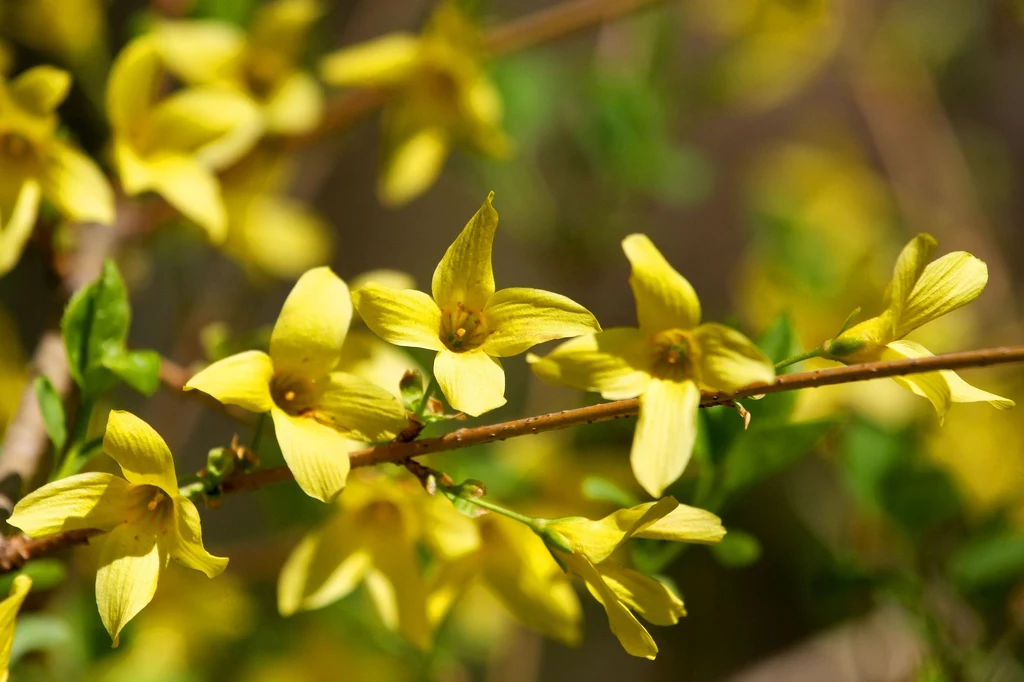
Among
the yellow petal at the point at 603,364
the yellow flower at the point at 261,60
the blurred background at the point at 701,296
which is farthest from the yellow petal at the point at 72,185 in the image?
the yellow petal at the point at 603,364

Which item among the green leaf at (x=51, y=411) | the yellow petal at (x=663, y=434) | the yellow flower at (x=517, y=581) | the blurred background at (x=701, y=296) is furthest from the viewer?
the blurred background at (x=701, y=296)

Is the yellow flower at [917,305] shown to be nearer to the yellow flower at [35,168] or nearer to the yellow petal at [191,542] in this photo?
the yellow petal at [191,542]

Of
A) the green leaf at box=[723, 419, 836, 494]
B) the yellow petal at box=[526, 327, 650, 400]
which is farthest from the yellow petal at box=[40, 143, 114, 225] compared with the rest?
the green leaf at box=[723, 419, 836, 494]

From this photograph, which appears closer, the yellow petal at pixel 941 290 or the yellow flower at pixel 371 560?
the yellow petal at pixel 941 290

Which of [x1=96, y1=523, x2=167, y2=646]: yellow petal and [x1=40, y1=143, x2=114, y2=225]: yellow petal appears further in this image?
[x1=40, y1=143, x2=114, y2=225]: yellow petal

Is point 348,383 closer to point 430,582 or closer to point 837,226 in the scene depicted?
point 430,582

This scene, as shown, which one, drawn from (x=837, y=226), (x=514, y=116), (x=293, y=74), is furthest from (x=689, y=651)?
(x=293, y=74)

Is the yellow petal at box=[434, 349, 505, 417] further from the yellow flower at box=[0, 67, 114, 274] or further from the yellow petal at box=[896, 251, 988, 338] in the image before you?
the yellow flower at box=[0, 67, 114, 274]
